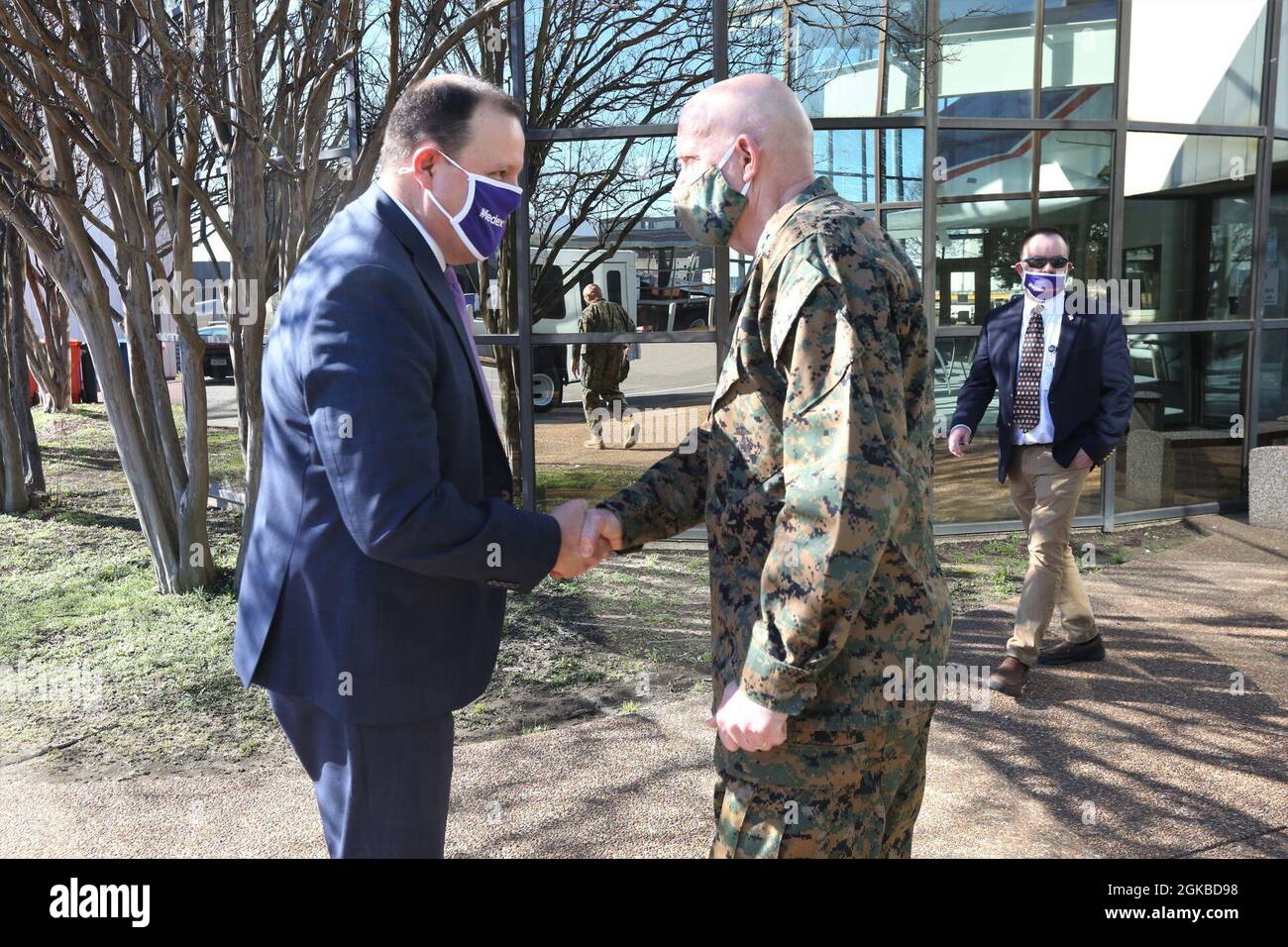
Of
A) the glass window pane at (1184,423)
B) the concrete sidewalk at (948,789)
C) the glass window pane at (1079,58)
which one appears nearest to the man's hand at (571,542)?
the concrete sidewalk at (948,789)

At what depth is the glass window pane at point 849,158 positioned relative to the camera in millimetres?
7980

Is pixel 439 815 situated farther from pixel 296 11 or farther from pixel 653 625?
pixel 296 11

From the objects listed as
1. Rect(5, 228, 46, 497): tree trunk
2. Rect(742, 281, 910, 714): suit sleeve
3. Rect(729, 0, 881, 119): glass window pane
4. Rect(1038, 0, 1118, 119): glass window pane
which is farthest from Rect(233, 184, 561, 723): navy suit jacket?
Rect(5, 228, 46, 497): tree trunk

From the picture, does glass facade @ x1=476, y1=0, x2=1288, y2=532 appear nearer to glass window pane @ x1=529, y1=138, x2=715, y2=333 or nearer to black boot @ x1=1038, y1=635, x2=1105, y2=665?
glass window pane @ x1=529, y1=138, x2=715, y2=333

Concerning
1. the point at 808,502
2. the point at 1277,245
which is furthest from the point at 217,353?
the point at 808,502

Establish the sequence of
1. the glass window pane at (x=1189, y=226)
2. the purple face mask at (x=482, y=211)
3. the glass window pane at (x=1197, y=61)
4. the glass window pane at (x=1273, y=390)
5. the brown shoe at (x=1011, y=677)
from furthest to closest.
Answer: the glass window pane at (x=1273, y=390) < the glass window pane at (x=1189, y=226) < the glass window pane at (x=1197, y=61) < the brown shoe at (x=1011, y=677) < the purple face mask at (x=482, y=211)

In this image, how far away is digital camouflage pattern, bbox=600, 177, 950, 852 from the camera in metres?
1.88

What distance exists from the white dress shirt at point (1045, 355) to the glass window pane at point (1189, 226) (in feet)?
12.7

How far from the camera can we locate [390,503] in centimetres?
199

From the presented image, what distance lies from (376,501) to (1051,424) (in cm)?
405

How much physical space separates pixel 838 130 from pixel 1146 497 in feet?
12.8

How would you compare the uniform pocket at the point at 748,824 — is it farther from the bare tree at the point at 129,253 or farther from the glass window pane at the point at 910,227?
the glass window pane at the point at 910,227
